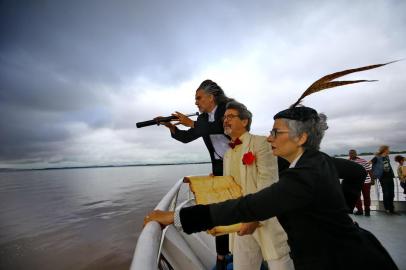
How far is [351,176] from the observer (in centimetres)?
150

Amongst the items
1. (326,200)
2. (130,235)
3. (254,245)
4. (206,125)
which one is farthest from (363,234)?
(130,235)

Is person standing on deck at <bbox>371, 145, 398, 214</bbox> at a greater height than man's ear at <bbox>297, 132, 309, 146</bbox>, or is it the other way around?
man's ear at <bbox>297, 132, 309, 146</bbox>

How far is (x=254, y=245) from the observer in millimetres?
2010

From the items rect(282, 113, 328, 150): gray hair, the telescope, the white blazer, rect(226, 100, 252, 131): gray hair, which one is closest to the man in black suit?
the telescope

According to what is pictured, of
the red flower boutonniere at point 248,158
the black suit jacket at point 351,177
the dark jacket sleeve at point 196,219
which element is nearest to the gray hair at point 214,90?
the red flower boutonniere at point 248,158

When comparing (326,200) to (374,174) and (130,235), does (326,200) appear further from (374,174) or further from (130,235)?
(130,235)

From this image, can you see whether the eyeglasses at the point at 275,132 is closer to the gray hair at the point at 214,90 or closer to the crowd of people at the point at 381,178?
the gray hair at the point at 214,90

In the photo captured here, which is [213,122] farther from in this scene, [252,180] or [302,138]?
[302,138]

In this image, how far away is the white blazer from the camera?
1822mm

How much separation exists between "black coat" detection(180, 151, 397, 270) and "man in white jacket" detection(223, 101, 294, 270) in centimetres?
64

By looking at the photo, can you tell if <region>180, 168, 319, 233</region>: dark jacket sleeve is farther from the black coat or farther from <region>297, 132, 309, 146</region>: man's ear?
<region>297, 132, 309, 146</region>: man's ear

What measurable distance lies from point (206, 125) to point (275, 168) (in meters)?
0.85

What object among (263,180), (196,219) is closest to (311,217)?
(196,219)

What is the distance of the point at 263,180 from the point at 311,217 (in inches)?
35.3
